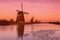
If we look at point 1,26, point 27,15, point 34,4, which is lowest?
point 1,26

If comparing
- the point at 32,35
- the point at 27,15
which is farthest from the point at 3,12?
the point at 32,35

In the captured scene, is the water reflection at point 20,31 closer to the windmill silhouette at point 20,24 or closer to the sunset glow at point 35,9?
the windmill silhouette at point 20,24

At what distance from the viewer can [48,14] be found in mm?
1712

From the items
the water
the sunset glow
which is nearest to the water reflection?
the water

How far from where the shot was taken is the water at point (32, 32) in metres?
1.62

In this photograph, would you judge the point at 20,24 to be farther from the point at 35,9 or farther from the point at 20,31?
the point at 35,9

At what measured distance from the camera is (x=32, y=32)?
67.1 inches

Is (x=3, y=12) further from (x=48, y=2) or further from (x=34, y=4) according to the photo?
(x=48, y=2)

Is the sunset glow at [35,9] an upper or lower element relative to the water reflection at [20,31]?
upper

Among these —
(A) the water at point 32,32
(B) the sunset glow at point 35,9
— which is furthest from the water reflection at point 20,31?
(B) the sunset glow at point 35,9

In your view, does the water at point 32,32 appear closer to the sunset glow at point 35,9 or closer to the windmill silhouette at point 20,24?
the windmill silhouette at point 20,24

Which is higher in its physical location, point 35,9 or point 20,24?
point 35,9

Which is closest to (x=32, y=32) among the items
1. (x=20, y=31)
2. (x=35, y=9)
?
(x=20, y=31)

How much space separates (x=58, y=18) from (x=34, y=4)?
325 millimetres
